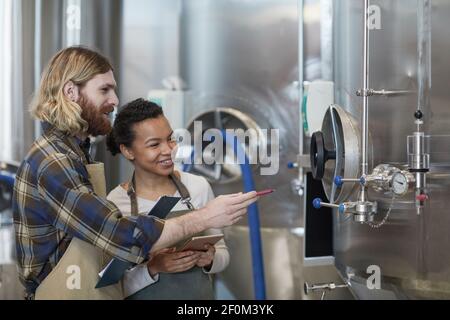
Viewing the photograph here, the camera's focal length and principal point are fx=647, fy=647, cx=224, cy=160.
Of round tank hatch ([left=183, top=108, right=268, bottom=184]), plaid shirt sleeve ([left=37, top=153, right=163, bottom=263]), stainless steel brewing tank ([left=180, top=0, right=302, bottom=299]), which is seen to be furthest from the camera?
stainless steel brewing tank ([left=180, top=0, right=302, bottom=299])

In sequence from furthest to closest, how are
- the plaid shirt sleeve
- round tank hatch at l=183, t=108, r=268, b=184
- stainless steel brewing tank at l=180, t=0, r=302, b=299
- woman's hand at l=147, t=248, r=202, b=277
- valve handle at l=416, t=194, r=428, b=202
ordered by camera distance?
stainless steel brewing tank at l=180, t=0, r=302, b=299
round tank hatch at l=183, t=108, r=268, b=184
woman's hand at l=147, t=248, r=202, b=277
valve handle at l=416, t=194, r=428, b=202
the plaid shirt sleeve

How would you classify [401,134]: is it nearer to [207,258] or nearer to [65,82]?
[207,258]

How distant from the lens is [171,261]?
174 centimetres

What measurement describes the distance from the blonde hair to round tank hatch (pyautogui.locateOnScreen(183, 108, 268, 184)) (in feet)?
1.21

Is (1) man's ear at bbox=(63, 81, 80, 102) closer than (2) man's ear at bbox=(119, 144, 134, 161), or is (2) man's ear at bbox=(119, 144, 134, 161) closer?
(1) man's ear at bbox=(63, 81, 80, 102)

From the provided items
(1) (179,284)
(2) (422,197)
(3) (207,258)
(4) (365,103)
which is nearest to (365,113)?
(4) (365,103)

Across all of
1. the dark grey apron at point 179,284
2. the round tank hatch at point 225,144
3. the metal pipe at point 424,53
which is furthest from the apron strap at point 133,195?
the metal pipe at point 424,53

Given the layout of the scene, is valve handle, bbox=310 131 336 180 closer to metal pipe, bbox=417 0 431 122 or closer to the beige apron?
metal pipe, bbox=417 0 431 122

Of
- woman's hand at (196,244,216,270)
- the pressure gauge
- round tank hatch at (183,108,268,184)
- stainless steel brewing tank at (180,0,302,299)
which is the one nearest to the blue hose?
round tank hatch at (183,108,268,184)

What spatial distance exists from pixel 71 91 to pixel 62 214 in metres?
0.32

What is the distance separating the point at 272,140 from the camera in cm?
215

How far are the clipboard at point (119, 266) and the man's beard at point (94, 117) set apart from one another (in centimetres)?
24

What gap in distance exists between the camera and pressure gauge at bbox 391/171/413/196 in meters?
1.62

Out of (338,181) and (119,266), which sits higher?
(338,181)
